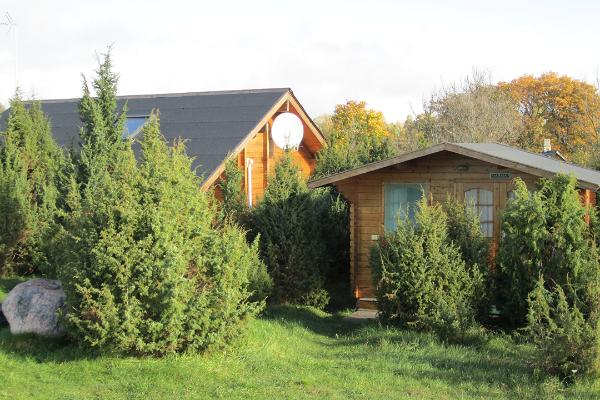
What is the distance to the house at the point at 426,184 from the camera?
45.1ft

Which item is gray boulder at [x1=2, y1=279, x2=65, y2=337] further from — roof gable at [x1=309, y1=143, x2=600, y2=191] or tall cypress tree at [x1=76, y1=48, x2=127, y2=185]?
roof gable at [x1=309, y1=143, x2=600, y2=191]

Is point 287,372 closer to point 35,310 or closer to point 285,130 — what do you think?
point 35,310

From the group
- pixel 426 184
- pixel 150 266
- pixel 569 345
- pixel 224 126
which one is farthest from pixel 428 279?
pixel 224 126

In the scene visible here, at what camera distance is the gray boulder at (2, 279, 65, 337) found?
1032 cm

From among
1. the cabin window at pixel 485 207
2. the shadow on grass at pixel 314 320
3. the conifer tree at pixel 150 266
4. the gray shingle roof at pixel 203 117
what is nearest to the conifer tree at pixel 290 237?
the shadow on grass at pixel 314 320

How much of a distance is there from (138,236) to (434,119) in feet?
101

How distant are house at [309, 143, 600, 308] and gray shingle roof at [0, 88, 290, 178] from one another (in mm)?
4694

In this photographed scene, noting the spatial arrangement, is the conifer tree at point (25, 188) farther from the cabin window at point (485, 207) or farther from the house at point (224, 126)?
the cabin window at point (485, 207)

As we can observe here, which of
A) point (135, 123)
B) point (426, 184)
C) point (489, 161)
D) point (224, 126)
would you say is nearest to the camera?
point (489, 161)

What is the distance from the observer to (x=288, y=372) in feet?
29.6

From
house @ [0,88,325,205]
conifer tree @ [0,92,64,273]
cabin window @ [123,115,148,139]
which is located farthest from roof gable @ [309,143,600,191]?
cabin window @ [123,115,148,139]

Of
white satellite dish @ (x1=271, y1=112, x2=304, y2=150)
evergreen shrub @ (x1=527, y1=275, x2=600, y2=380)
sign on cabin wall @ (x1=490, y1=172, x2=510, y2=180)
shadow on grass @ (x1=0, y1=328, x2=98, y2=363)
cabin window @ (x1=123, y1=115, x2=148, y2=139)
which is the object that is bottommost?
shadow on grass @ (x1=0, y1=328, x2=98, y2=363)

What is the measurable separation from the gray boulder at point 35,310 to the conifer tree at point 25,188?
3906 millimetres

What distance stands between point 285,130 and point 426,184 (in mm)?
5896
